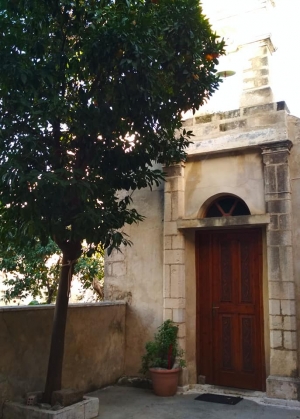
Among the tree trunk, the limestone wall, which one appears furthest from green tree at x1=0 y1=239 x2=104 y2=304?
the limestone wall

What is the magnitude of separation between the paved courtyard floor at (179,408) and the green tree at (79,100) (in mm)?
1082

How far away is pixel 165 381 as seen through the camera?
575cm

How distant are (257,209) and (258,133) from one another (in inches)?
41.9

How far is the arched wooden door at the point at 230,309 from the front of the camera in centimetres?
605

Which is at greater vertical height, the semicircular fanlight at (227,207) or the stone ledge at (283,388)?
the semicircular fanlight at (227,207)

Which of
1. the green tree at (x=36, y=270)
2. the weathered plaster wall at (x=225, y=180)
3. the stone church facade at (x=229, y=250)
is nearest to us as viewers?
the stone church facade at (x=229, y=250)

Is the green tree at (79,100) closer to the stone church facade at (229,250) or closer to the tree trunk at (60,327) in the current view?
the tree trunk at (60,327)

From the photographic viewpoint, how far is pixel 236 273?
20.7 ft

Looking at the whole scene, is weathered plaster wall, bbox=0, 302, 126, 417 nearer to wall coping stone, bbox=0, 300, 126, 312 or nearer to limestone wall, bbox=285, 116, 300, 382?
wall coping stone, bbox=0, 300, 126, 312

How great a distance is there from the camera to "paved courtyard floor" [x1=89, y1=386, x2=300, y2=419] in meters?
4.95

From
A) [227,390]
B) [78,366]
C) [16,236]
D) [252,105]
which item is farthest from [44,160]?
[227,390]

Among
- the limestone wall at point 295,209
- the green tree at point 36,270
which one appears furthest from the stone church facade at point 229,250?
the green tree at point 36,270

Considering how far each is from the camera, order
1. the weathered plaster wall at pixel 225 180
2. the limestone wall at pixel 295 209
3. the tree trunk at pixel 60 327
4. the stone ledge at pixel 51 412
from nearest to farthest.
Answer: the stone ledge at pixel 51 412, the tree trunk at pixel 60 327, the limestone wall at pixel 295 209, the weathered plaster wall at pixel 225 180

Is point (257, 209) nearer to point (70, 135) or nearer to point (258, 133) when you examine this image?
point (258, 133)
